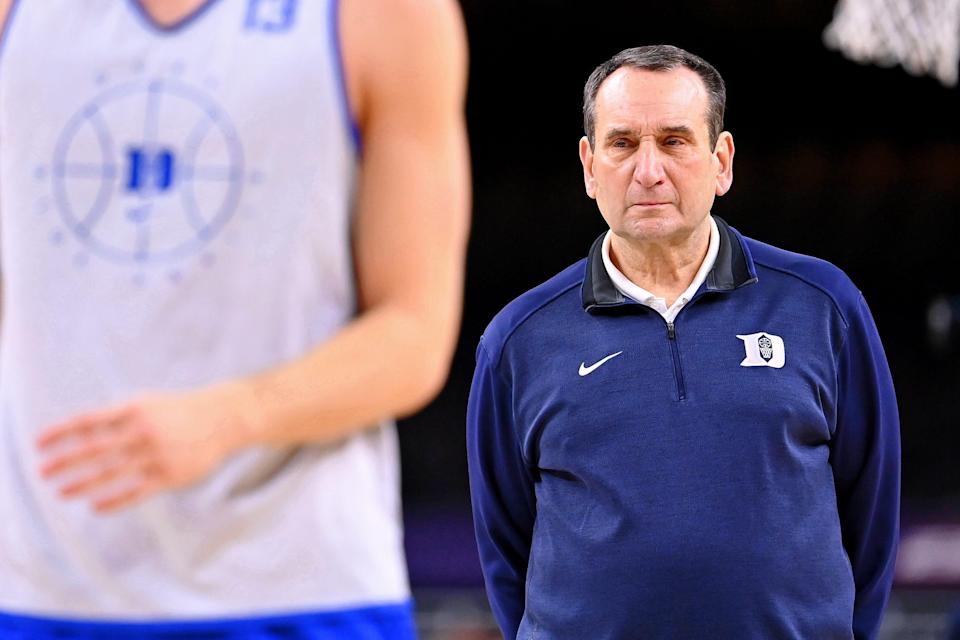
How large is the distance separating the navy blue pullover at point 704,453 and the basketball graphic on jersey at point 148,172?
60.6 inches

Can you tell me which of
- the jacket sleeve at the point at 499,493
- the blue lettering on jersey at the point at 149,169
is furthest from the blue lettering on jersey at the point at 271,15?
the jacket sleeve at the point at 499,493

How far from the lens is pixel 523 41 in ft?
42.8

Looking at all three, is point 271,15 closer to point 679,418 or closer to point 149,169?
point 149,169

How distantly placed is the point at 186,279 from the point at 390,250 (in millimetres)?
231

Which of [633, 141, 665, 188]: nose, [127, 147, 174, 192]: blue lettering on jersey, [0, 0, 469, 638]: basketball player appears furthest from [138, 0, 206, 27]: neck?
[633, 141, 665, 188]: nose

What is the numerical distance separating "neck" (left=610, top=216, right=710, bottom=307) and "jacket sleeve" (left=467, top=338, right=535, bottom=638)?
1.32ft

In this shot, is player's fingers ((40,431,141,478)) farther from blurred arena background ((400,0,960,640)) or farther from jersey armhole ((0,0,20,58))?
blurred arena background ((400,0,960,640))

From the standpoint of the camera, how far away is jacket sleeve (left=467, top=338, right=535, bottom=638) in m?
3.32

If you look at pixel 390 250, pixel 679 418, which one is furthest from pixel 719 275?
pixel 390 250

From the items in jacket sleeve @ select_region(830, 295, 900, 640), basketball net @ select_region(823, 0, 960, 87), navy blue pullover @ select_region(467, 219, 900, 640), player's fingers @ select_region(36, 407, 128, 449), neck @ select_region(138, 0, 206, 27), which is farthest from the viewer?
basketball net @ select_region(823, 0, 960, 87)

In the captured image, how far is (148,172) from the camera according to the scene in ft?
5.35

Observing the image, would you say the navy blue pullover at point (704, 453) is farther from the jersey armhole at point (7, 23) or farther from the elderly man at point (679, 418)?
the jersey armhole at point (7, 23)

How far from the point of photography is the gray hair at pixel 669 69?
10.4 feet

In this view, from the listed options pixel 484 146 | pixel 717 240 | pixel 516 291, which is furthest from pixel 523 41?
pixel 717 240
